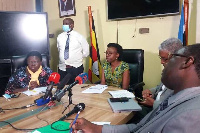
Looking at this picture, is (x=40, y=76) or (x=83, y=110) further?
(x=40, y=76)

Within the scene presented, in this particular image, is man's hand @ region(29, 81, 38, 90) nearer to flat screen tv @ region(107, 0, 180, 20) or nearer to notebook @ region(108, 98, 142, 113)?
notebook @ region(108, 98, 142, 113)

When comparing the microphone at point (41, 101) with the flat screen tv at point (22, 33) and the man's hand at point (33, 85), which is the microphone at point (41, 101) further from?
the flat screen tv at point (22, 33)

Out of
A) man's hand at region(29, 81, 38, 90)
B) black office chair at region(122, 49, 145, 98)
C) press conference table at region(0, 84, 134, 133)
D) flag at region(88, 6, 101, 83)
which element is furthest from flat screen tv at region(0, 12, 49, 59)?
press conference table at region(0, 84, 134, 133)

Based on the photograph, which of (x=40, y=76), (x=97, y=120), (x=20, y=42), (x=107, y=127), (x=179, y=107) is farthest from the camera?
(x=20, y=42)

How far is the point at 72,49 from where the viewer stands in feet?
11.2

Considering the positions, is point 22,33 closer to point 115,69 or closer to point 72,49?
point 72,49

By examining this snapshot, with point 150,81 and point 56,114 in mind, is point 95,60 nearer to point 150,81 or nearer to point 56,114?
point 150,81

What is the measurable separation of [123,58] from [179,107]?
188cm

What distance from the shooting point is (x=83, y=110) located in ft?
4.75

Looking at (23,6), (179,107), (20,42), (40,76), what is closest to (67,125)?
(179,107)

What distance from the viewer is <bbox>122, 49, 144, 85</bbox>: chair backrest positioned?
2479 mm

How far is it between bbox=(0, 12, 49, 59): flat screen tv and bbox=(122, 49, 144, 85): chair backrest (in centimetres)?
199

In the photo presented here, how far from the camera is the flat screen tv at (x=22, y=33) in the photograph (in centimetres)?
359

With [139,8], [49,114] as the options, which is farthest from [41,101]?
[139,8]
